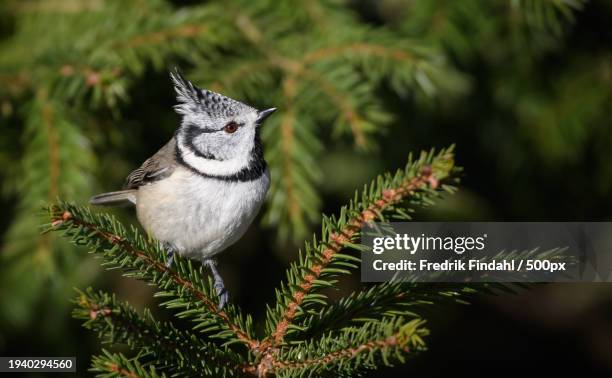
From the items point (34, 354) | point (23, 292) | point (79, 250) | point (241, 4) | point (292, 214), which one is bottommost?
point (34, 354)

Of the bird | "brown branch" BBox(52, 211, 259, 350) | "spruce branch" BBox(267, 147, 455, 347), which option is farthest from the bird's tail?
"spruce branch" BBox(267, 147, 455, 347)

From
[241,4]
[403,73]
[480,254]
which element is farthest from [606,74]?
[480,254]

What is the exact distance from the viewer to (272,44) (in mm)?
3316

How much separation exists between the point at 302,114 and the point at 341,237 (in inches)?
51.8

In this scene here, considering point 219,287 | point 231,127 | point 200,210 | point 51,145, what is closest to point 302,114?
point 231,127

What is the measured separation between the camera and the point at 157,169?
2879mm

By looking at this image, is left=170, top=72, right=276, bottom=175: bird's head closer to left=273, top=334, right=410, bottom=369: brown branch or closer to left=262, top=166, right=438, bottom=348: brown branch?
left=262, top=166, right=438, bottom=348: brown branch

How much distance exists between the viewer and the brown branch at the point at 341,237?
1709 mm

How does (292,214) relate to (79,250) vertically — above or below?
above

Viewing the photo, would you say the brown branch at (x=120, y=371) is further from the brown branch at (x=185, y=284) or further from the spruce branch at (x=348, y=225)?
the spruce branch at (x=348, y=225)

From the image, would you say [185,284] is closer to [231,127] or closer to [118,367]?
[118,367]

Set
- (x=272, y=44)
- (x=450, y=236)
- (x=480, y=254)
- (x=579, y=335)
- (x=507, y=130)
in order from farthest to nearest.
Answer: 1. (x=579, y=335)
2. (x=507, y=130)
3. (x=272, y=44)
4. (x=450, y=236)
5. (x=480, y=254)

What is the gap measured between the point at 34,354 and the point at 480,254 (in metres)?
2.90

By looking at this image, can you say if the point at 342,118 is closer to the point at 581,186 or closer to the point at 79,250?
the point at 79,250
